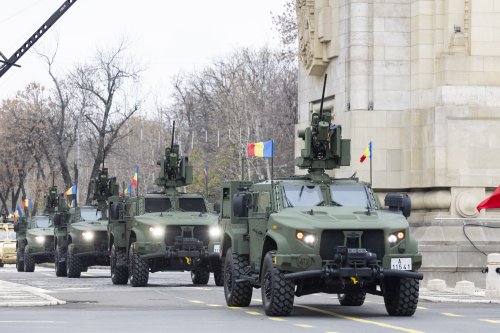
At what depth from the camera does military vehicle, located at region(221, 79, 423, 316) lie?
2186 centimetres

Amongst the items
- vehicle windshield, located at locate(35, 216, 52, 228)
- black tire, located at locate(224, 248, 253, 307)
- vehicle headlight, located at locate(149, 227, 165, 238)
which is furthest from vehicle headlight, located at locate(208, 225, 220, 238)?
vehicle windshield, located at locate(35, 216, 52, 228)

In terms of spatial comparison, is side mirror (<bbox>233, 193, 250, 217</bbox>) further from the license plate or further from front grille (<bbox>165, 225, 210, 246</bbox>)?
front grille (<bbox>165, 225, 210, 246</bbox>)

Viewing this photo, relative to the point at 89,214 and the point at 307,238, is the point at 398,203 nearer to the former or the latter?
the point at 307,238

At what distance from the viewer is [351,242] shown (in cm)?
2205

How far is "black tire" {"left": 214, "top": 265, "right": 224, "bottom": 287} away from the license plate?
13.3 metres

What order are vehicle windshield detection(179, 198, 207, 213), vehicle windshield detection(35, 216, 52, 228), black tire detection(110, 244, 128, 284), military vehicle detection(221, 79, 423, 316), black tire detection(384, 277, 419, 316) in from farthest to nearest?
vehicle windshield detection(35, 216, 52, 228) → black tire detection(110, 244, 128, 284) → vehicle windshield detection(179, 198, 207, 213) → black tire detection(384, 277, 419, 316) → military vehicle detection(221, 79, 423, 316)

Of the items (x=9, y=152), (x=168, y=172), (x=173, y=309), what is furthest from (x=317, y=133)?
(x=9, y=152)

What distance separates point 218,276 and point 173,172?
4.88 meters

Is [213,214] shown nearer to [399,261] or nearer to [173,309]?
[173,309]

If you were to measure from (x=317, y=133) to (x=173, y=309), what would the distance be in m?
4.02

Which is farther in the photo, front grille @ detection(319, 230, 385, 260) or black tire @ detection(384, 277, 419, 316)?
black tire @ detection(384, 277, 419, 316)

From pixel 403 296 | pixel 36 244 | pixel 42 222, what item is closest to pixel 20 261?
pixel 42 222

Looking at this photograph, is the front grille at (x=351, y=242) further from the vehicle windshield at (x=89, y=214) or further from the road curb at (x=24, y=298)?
the vehicle windshield at (x=89, y=214)

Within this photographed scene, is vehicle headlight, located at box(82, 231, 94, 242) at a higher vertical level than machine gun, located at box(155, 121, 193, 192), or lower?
lower
